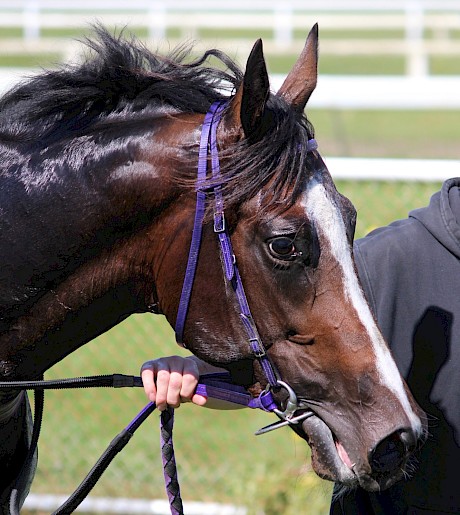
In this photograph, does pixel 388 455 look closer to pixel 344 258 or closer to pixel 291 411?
pixel 291 411

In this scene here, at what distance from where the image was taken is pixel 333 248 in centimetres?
235

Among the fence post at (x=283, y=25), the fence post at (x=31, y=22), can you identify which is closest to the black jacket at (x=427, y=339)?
the fence post at (x=283, y=25)

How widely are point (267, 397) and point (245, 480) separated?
2524 mm

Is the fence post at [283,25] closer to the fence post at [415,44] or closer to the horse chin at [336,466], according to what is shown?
the fence post at [415,44]

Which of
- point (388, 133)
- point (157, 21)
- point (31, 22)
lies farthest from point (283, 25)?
point (31, 22)

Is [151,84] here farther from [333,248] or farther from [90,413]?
[90,413]

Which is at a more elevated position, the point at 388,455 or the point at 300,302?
the point at 300,302

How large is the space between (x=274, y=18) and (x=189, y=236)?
1593 centimetres

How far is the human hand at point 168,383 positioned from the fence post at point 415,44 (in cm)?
1353

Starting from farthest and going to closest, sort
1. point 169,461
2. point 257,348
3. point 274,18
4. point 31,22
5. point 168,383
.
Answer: point 274,18 < point 31,22 < point 169,461 < point 168,383 < point 257,348

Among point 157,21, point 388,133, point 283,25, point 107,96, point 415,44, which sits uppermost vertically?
point 107,96

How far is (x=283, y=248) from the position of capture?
91.9 inches

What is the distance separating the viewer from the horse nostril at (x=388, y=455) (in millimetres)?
2274

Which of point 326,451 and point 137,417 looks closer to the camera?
point 326,451
